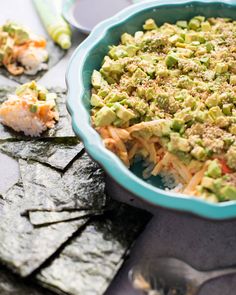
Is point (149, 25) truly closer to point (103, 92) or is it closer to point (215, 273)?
point (103, 92)

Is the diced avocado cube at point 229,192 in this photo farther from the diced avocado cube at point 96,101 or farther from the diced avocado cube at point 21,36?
the diced avocado cube at point 21,36

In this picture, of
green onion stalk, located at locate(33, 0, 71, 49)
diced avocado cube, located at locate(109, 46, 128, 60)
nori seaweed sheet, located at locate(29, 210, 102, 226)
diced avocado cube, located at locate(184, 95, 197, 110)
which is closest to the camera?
nori seaweed sheet, located at locate(29, 210, 102, 226)

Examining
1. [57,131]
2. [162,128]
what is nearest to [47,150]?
[57,131]

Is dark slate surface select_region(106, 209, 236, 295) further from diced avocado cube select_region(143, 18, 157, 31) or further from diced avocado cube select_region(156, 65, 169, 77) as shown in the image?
diced avocado cube select_region(143, 18, 157, 31)

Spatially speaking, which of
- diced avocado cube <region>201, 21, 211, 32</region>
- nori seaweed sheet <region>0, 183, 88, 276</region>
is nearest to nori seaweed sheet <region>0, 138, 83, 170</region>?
nori seaweed sheet <region>0, 183, 88, 276</region>

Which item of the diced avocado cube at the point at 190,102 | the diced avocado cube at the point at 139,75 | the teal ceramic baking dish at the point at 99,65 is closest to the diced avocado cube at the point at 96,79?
the teal ceramic baking dish at the point at 99,65
